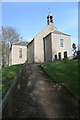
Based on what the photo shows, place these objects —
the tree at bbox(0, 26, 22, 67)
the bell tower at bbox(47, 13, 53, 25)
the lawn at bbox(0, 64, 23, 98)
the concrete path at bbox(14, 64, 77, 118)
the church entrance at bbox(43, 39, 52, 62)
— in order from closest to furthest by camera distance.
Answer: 1. the concrete path at bbox(14, 64, 77, 118)
2. the lawn at bbox(0, 64, 23, 98)
3. the church entrance at bbox(43, 39, 52, 62)
4. the bell tower at bbox(47, 13, 53, 25)
5. the tree at bbox(0, 26, 22, 67)

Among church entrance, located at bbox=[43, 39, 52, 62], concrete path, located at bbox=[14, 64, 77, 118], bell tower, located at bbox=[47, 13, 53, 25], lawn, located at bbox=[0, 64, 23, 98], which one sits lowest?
concrete path, located at bbox=[14, 64, 77, 118]

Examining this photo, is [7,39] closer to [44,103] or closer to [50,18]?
[50,18]

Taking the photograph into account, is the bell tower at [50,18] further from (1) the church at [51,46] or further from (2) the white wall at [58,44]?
(2) the white wall at [58,44]

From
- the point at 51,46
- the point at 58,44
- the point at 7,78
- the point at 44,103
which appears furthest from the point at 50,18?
the point at 44,103

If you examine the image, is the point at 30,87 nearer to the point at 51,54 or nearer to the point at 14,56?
the point at 51,54

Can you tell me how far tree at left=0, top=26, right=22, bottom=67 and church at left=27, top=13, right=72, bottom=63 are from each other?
53.4ft

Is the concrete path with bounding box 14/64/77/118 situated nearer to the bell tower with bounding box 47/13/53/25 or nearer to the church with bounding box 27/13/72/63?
the church with bounding box 27/13/72/63

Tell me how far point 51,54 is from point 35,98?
17.4m

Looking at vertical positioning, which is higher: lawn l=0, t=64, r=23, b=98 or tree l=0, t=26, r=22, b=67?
tree l=0, t=26, r=22, b=67

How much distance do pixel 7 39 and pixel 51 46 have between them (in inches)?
871

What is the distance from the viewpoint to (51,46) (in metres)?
23.7

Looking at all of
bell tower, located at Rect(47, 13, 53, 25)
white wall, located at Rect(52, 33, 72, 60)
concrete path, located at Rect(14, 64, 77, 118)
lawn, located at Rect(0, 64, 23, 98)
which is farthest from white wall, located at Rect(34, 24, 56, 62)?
concrete path, located at Rect(14, 64, 77, 118)

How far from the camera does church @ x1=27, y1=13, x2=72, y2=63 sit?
23609mm

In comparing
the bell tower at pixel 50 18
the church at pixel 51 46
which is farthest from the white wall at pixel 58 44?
the bell tower at pixel 50 18
